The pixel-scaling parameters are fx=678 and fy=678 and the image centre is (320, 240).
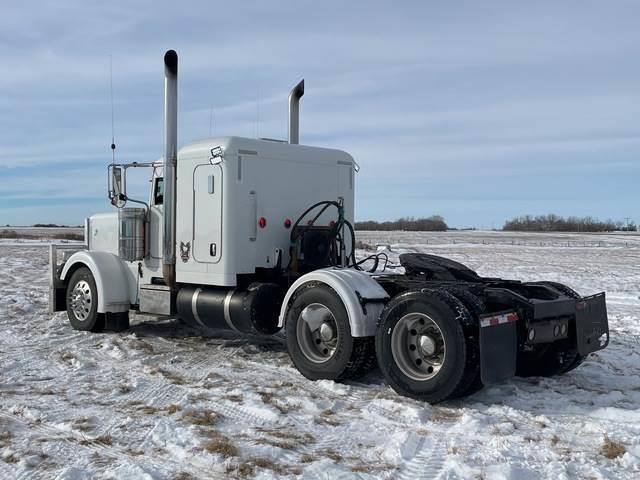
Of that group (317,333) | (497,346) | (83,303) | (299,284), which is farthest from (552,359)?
(83,303)

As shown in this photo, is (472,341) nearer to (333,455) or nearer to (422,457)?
(422,457)

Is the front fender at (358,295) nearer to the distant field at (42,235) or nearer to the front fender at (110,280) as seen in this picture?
the front fender at (110,280)

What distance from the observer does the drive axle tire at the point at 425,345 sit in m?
5.87

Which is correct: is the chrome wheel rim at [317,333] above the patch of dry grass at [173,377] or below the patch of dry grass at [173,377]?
above

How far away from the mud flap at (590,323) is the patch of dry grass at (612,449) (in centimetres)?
165

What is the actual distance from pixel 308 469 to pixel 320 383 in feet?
7.94

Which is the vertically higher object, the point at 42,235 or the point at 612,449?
the point at 42,235

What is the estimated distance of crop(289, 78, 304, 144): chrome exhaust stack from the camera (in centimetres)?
1013

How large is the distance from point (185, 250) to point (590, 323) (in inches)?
195

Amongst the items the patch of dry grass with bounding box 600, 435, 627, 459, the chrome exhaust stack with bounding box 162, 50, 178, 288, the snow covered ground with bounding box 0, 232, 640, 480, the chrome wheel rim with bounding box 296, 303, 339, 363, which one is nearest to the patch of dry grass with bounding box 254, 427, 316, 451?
the snow covered ground with bounding box 0, 232, 640, 480

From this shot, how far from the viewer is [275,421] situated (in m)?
5.61

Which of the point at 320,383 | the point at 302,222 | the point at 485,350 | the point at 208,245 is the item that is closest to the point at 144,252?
the point at 208,245

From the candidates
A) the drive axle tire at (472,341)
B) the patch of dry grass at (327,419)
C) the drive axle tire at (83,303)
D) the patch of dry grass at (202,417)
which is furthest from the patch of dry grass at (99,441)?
the drive axle tire at (83,303)

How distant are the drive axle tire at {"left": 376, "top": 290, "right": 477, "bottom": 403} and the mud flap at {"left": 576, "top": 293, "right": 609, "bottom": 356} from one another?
1303mm
